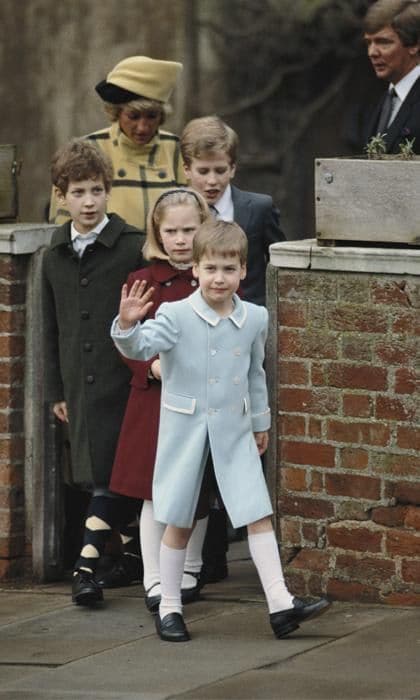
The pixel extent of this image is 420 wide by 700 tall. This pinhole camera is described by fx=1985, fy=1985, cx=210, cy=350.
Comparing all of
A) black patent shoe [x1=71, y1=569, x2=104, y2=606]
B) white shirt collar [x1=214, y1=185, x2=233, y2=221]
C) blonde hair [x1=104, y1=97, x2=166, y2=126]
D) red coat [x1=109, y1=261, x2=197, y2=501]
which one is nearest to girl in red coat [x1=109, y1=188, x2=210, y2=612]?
red coat [x1=109, y1=261, x2=197, y2=501]

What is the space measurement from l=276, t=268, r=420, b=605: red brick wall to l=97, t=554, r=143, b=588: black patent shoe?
671 mm

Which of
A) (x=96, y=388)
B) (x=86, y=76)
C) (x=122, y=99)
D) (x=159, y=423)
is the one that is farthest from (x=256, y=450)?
(x=86, y=76)

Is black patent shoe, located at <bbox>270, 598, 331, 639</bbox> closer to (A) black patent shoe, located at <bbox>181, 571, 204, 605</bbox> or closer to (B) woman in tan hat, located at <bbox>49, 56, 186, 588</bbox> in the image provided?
(A) black patent shoe, located at <bbox>181, 571, 204, 605</bbox>

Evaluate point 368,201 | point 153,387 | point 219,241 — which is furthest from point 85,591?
point 368,201

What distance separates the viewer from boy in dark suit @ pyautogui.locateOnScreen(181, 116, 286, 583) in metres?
7.36

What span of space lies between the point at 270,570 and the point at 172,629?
371mm

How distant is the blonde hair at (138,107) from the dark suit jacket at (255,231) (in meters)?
0.48

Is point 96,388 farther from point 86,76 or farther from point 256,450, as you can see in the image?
point 86,76

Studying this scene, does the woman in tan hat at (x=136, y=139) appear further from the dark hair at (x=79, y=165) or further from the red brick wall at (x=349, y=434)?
the red brick wall at (x=349, y=434)

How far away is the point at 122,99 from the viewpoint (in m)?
7.75

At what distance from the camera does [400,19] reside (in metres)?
7.66

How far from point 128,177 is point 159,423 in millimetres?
1408

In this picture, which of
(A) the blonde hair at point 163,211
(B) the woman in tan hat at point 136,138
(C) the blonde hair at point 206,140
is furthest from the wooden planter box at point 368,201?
(B) the woman in tan hat at point 136,138

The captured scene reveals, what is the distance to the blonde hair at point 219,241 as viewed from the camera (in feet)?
20.7
